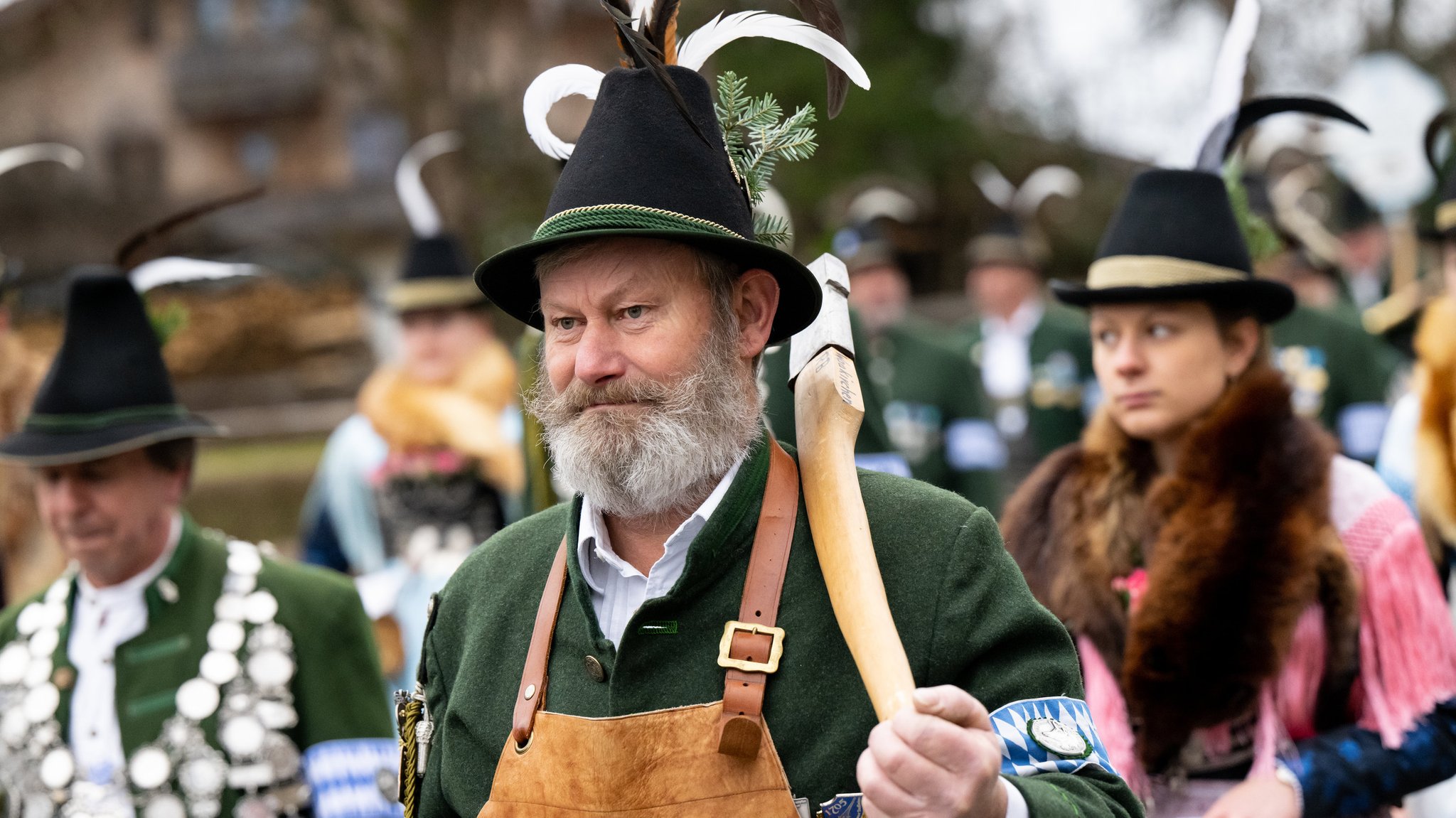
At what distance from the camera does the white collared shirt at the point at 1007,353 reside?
39.1ft

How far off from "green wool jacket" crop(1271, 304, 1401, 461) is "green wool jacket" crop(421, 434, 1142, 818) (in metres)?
5.91

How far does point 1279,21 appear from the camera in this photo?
18297mm

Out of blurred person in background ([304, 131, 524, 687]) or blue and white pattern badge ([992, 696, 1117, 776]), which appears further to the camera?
blurred person in background ([304, 131, 524, 687])

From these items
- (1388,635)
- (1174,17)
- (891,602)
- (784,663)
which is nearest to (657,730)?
(784,663)

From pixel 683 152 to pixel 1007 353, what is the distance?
964 cm

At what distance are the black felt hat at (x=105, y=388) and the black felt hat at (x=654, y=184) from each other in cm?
205

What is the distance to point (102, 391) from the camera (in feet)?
14.6

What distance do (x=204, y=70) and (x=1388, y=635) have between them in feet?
132

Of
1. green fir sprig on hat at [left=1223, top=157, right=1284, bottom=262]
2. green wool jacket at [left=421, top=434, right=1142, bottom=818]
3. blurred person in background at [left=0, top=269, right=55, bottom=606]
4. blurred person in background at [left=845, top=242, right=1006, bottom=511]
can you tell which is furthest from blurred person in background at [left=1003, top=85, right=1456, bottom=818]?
blurred person in background at [left=845, top=242, right=1006, bottom=511]

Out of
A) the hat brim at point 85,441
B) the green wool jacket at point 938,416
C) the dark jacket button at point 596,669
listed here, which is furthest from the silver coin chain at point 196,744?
the green wool jacket at point 938,416

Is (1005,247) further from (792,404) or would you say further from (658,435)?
(658,435)

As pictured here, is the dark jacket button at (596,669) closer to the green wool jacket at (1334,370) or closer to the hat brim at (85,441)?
the hat brim at (85,441)

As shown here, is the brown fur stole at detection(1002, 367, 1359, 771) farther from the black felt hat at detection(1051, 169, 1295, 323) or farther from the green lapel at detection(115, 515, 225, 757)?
the green lapel at detection(115, 515, 225, 757)

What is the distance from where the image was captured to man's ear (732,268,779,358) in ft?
9.19
